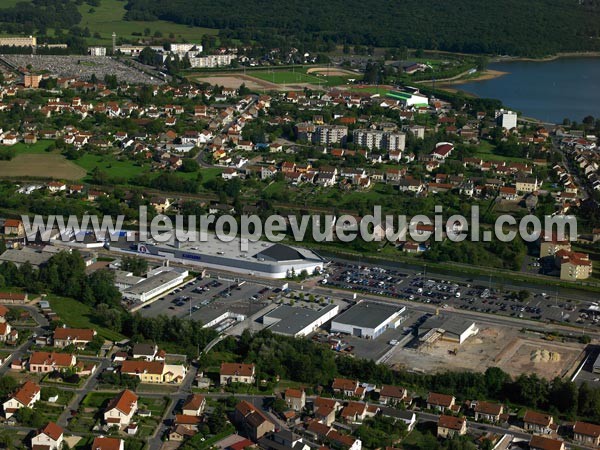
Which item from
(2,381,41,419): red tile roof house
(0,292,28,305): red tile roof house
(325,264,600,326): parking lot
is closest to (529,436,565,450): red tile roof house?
(325,264,600,326): parking lot

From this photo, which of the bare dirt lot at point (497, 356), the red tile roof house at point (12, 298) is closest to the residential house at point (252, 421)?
the bare dirt lot at point (497, 356)

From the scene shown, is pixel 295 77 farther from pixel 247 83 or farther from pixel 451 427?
pixel 451 427

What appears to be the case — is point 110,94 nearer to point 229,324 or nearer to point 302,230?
point 302,230

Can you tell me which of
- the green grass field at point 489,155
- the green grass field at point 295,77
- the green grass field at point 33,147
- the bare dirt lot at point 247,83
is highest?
the green grass field at point 295,77

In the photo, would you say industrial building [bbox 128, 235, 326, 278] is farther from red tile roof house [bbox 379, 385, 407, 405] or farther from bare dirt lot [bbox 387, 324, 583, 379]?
red tile roof house [bbox 379, 385, 407, 405]

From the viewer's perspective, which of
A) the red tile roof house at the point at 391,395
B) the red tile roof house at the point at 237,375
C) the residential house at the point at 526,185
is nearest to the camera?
the red tile roof house at the point at 391,395

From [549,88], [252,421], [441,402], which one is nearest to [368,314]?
[441,402]

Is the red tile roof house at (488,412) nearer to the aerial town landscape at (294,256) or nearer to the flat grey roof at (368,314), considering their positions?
the aerial town landscape at (294,256)
